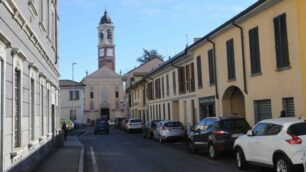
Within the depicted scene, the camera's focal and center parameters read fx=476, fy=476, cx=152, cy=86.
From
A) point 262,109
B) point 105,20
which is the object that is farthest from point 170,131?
point 105,20

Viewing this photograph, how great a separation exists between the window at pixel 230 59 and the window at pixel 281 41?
15.6 feet

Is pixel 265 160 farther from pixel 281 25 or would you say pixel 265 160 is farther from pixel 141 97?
pixel 141 97

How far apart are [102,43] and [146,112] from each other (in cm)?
6146

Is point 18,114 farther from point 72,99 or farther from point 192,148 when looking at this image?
point 72,99

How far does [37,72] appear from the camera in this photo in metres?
16.3

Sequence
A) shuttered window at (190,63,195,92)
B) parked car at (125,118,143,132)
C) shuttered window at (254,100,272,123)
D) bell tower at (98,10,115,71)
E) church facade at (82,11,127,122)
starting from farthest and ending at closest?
1. bell tower at (98,10,115,71)
2. church facade at (82,11,127,122)
3. parked car at (125,118,143,132)
4. shuttered window at (190,63,195,92)
5. shuttered window at (254,100,272,123)

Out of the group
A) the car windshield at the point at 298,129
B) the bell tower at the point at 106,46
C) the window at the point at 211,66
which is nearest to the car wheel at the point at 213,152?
the car windshield at the point at 298,129

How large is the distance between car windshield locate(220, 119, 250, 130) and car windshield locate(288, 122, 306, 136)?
5899 mm

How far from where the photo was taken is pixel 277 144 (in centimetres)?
1231

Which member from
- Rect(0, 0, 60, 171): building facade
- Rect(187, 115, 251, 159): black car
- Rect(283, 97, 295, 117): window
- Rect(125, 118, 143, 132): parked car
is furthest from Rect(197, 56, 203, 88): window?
Rect(125, 118, 143, 132): parked car

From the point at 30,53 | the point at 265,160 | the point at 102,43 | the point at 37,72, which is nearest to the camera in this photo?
the point at 265,160

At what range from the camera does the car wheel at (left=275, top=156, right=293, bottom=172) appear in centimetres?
1175

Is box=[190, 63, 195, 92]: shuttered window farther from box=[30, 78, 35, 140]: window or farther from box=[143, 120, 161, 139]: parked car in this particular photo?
box=[30, 78, 35, 140]: window

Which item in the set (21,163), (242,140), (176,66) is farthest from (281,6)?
(176,66)
